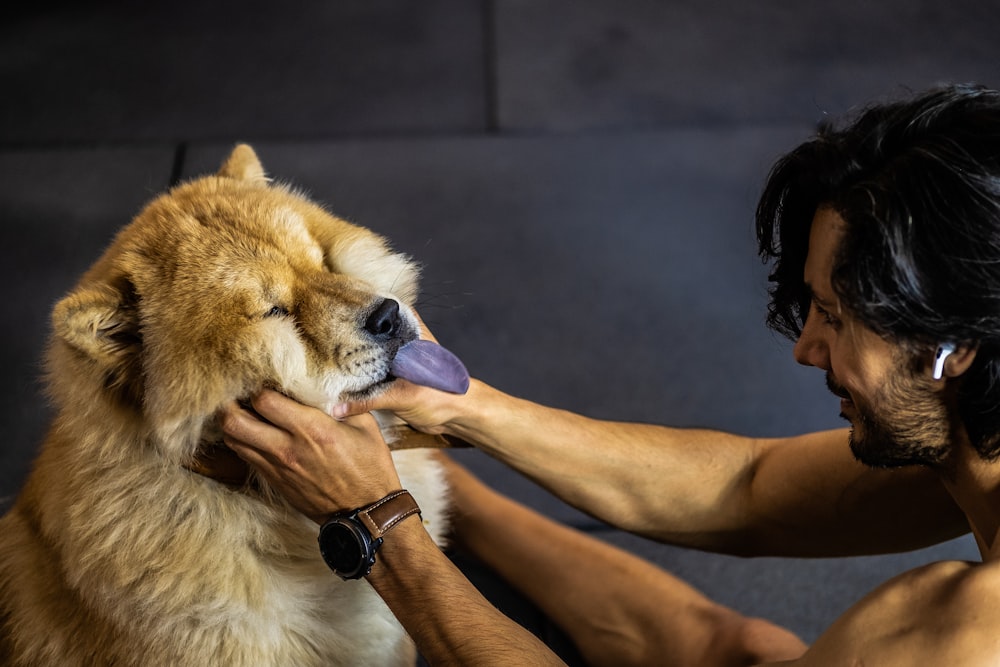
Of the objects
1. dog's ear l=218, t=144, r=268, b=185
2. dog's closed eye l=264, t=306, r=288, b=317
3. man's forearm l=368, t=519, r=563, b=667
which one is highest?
dog's ear l=218, t=144, r=268, b=185

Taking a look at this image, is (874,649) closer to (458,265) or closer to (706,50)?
(458,265)

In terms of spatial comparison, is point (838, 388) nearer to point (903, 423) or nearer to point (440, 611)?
A: point (903, 423)

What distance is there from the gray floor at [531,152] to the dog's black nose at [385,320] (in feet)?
3.62

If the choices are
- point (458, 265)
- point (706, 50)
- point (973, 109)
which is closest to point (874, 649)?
point (973, 109)

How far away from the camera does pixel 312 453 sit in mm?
1179

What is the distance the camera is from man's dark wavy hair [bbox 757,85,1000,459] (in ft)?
3.54

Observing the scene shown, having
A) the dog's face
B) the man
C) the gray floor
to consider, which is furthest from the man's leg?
the dog's face

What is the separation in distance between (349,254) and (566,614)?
828 mm

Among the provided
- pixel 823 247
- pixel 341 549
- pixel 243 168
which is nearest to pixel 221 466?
pixel 341 549

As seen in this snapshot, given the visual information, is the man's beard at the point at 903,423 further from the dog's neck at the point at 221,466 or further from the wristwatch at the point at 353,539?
the dog's neck at the point at 221,466

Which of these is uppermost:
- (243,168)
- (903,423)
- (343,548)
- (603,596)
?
(243,168)

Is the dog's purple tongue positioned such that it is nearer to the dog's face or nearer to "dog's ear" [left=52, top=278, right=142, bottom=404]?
the dog's face

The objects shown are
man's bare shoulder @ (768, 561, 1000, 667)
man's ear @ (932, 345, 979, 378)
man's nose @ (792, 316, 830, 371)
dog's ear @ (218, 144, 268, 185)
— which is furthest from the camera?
dog's ear @ (218, 144, 268, 185)

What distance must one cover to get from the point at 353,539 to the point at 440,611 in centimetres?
15
